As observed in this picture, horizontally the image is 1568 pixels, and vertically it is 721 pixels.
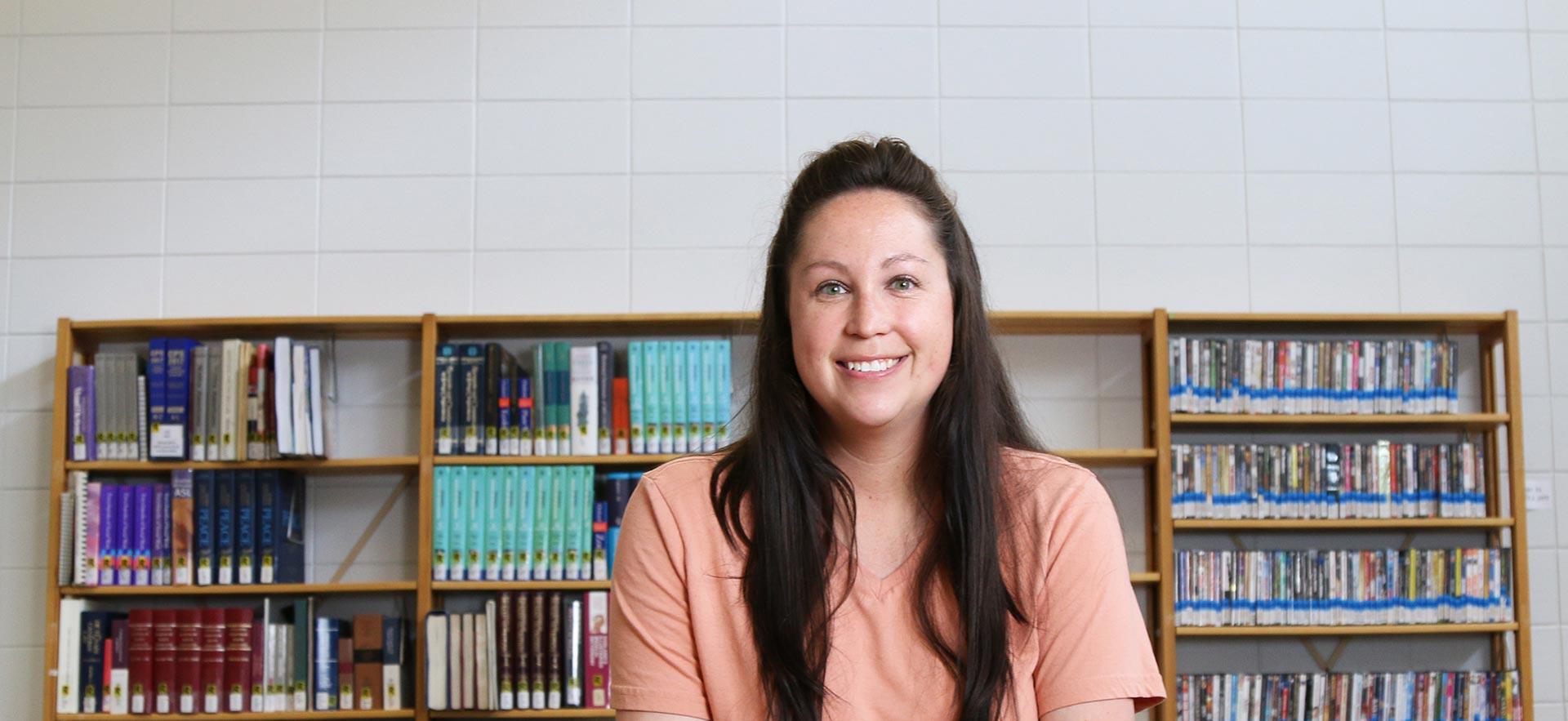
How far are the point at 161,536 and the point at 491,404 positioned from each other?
92 cm

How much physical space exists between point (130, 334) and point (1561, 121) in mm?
4114

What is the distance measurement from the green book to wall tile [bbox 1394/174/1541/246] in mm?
2659

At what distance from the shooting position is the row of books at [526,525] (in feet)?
11.6

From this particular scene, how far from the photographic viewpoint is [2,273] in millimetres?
3842

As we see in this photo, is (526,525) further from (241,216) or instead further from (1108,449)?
(1108,449)

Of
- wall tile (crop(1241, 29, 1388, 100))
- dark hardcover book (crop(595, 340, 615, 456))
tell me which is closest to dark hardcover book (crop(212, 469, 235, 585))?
dark hardcover book (crop(595, 340, 615, 456))

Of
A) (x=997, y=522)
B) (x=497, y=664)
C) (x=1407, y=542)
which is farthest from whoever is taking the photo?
(x=1407, y=542)

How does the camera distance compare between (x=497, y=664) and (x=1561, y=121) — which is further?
(x=1561, y=121)

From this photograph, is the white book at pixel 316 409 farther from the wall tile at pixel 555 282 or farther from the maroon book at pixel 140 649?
the maroon book at pixel 140 649

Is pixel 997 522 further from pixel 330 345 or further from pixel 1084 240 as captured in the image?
pixel 330 345

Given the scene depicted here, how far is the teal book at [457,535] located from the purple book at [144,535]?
78cm

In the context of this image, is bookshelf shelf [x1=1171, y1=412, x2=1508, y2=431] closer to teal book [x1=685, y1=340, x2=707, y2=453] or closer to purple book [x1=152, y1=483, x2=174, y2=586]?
teal book [x1=685, y1=340, x2=707, y2=453]

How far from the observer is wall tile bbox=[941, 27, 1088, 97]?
12.8 feet

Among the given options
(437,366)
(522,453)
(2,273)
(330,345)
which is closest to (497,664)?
(522,453)
